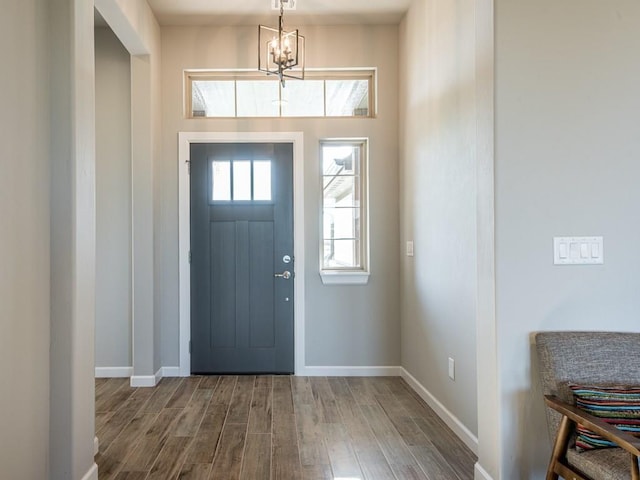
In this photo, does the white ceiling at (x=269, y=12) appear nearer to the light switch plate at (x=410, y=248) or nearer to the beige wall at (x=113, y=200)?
the beige wall at (x=113, y=200)

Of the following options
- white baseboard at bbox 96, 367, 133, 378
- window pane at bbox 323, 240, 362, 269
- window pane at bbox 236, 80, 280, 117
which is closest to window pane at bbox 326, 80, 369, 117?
window pane at bbox 236, 80, 280, 117

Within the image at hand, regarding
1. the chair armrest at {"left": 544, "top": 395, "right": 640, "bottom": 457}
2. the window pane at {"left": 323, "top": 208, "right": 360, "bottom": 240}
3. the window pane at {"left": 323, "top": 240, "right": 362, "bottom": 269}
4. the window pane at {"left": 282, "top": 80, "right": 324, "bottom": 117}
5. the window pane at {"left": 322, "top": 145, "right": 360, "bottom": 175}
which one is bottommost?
the chair armrest at {"left": 544, "top": 395, "right": 640, "bottom": 457}

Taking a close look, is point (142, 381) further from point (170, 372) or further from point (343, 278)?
point (343, 278)

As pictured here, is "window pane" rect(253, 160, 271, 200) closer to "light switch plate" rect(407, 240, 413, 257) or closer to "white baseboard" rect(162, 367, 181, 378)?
"light switch plate" rect(407, 240, 413, 257)

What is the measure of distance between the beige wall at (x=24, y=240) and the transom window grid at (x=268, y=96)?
1959mm

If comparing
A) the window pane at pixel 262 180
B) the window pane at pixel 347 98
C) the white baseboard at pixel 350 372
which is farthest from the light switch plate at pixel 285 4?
the white baseboard at pixel 350 372

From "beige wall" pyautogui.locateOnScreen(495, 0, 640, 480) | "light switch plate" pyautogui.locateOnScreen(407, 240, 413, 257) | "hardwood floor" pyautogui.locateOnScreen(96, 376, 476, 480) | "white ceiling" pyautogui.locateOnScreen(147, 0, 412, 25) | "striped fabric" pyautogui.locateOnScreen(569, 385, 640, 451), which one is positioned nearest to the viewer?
"striped fabric" pyautogui.locateOnScreen(569, 385, 640, 451)

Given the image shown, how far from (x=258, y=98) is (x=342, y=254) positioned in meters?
→ 1.68

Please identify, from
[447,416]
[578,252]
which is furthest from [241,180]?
[578,252]

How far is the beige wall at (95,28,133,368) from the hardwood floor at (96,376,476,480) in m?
0.41

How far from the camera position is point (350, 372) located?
11.7 feet

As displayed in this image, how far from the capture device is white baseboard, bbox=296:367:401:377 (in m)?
3.56

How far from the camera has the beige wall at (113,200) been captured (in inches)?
139

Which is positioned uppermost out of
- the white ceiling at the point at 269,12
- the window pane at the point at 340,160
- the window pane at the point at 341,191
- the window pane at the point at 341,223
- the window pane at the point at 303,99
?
the white ceiling at the point at 269,12
